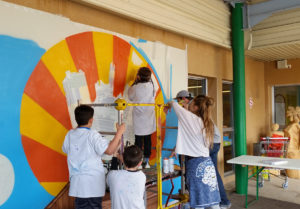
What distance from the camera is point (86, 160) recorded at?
2.50 m

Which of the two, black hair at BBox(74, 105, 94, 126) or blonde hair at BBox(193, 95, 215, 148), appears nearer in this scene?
black hair at BBox(74, 105, 94, 126)

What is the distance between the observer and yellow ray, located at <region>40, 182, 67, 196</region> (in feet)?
9.61

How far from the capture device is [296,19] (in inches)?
211

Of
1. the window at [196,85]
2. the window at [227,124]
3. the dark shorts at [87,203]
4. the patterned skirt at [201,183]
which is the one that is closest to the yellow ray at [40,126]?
the dark shorts at [87,203]

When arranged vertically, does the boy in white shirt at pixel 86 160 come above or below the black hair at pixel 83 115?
below

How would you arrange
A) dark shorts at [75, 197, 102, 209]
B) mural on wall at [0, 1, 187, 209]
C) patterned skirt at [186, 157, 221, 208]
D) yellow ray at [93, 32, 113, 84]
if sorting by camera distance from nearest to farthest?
dark shorts at [75, 197, 102, 209] < mural on wall at [0, 1, 187, 209] < patterned skirt at [186, 157, 221, 208] < yellow ray at [93, 32, 113, 84]

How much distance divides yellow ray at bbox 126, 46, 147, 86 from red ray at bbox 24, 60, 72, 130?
1.05m

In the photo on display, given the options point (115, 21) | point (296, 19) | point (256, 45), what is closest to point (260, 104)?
point (256, 45)

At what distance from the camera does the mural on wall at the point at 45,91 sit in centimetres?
265

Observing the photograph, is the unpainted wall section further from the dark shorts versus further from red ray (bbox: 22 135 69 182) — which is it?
the dark shorts

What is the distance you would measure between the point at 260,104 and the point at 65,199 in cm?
590

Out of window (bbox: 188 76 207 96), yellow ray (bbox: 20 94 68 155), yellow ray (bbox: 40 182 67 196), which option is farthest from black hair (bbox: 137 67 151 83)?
window (bbox: 188 76 207 96)

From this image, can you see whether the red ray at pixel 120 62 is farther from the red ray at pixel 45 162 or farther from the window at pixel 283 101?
the window at pixel 283 101

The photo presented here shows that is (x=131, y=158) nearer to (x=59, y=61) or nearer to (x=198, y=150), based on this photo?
(x=198, y=150)
